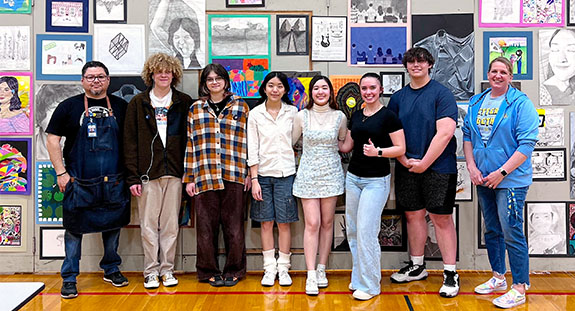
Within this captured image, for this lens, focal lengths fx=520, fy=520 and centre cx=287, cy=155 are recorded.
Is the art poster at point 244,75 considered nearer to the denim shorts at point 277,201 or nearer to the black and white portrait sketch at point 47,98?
the denim shorts at point 277,201

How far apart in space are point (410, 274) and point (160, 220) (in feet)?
6.53

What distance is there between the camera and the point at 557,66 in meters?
4.28

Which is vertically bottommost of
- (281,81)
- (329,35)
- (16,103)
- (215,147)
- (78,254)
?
(78,254)

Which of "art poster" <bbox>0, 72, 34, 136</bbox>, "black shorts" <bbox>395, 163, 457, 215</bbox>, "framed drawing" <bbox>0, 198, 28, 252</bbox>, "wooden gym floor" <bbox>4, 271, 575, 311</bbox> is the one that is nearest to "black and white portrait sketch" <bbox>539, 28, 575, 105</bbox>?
"black shorts" <bbox>395, 163, 457, 215</bbox>

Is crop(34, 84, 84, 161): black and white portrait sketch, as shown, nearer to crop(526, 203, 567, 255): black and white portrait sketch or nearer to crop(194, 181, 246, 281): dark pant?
crop(194, 181, 246, 281): dark pant

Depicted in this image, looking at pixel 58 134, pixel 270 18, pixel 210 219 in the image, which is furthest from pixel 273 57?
pixel 58 134

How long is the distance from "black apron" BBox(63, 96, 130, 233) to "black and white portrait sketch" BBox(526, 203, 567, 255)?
3.32 m

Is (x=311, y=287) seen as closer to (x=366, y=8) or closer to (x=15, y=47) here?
(x=366, y=8)

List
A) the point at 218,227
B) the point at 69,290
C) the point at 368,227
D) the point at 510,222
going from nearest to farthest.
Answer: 1. the point at 510,222
2. the point at 368,227
3. the point at 69,290
4. the point at 218,227

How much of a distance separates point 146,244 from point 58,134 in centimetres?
105

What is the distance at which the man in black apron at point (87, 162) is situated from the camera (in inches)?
151

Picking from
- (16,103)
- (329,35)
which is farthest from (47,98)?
(329,35)

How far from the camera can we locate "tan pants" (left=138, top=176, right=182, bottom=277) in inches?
157

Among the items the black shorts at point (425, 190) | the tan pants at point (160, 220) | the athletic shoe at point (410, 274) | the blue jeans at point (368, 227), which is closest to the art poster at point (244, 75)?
the tan pants at point (160, 220)
